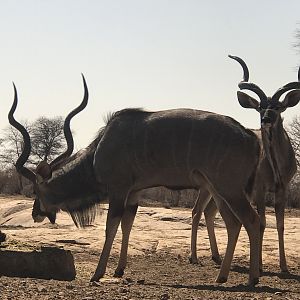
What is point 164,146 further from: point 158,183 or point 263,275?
point 263,275

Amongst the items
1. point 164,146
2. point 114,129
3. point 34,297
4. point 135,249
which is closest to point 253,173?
point 164,146

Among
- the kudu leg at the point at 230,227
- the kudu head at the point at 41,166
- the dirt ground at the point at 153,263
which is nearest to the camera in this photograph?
the dirt ground at the point at 153,263

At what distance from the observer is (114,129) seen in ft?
23.8

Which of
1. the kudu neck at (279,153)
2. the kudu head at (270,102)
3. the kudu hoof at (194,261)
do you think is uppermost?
the kudu head at (270,102)

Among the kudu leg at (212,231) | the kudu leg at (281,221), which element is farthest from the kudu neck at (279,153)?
the kudu leg at (212,231)

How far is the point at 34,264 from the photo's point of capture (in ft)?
21.9

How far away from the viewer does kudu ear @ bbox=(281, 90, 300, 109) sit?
312 inches

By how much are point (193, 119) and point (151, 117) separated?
0.50m

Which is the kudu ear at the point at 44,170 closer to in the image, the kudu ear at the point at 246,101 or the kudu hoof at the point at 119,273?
the kudu hoof at the point at 119,273

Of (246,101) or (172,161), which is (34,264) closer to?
(172,161)

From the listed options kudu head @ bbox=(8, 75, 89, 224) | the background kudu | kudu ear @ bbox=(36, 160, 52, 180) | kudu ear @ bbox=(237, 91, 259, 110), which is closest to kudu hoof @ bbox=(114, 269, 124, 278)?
kudu head @ bbox=(8, 75, 89, 224)

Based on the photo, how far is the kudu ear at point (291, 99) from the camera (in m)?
7.91

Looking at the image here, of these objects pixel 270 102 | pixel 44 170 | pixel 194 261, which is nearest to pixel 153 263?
pixel 194 261

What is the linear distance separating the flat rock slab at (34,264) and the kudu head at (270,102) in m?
2.75
